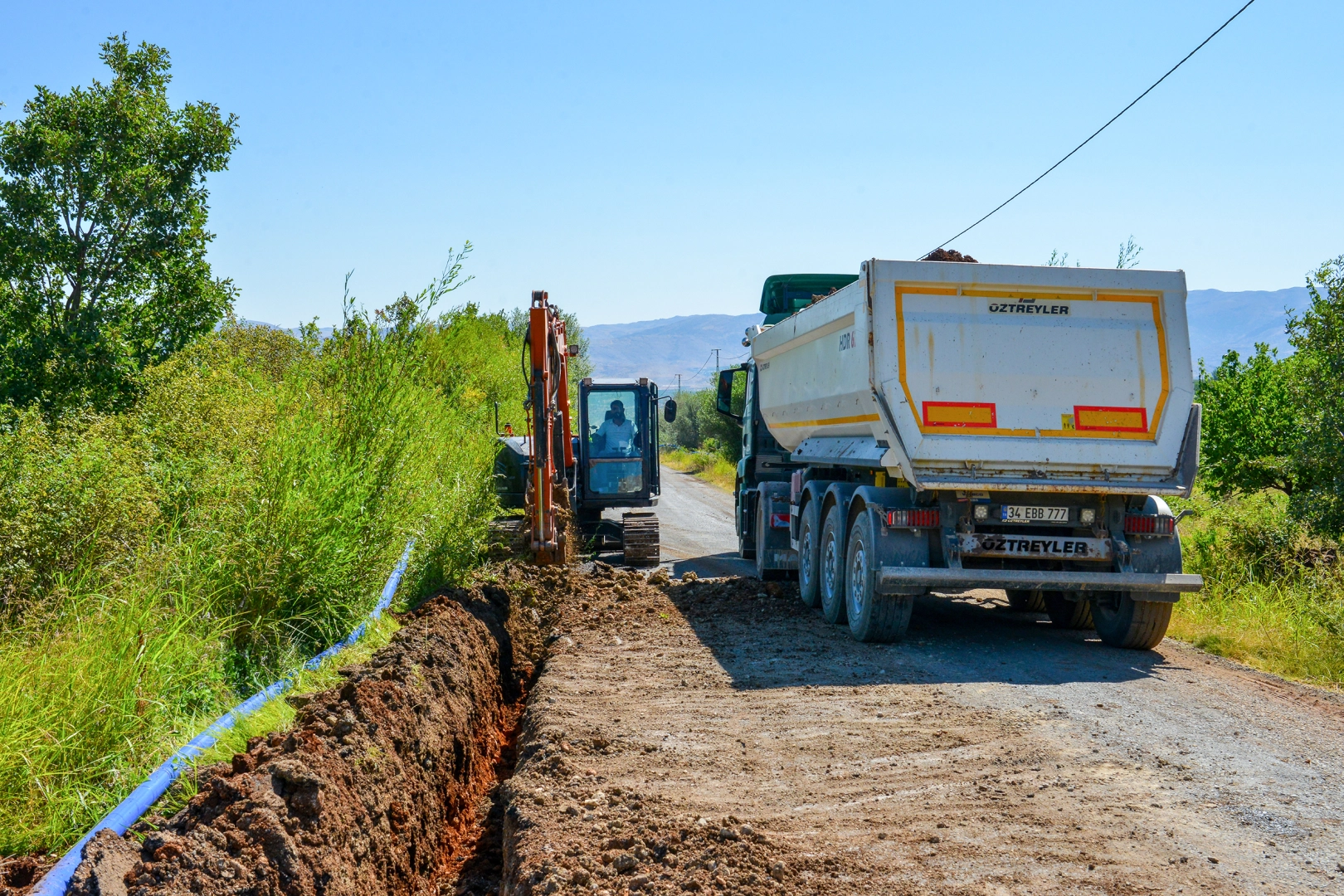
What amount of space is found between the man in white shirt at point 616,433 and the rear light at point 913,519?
22.4 ft

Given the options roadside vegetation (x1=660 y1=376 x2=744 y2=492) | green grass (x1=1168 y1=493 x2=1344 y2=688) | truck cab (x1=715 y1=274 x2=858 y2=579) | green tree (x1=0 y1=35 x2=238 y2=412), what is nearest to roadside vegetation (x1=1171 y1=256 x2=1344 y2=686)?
green grass (x1=1168 y1=493 x2=1344 y2=688)

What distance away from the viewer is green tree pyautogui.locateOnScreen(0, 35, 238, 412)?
557 inches

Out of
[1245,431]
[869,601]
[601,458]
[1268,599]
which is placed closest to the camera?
[869,601]

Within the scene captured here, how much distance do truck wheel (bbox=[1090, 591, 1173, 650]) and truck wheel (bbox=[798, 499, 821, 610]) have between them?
2.51 meters

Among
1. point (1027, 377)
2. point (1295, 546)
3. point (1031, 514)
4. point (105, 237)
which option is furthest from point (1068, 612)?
point (105, 237)

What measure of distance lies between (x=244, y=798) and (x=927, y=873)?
2653mm

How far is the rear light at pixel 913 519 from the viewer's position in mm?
7902

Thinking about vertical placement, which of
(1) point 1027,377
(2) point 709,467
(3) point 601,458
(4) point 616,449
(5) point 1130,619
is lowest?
(5) point 1130,619

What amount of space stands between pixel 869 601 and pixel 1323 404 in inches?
281

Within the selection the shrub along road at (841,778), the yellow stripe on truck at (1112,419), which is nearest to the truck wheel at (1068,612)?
the shrub along road at (841,778)

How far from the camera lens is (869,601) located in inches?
319

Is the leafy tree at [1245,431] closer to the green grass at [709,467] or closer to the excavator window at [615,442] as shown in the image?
the excavator window at [615,442]

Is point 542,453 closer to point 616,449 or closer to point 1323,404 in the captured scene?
point 616,449

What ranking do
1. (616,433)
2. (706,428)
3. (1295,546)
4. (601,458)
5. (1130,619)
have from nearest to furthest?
1. (1130,619)
2. (1295,546)
3. (601,458)
4. (616,433)
5. (706,428)
